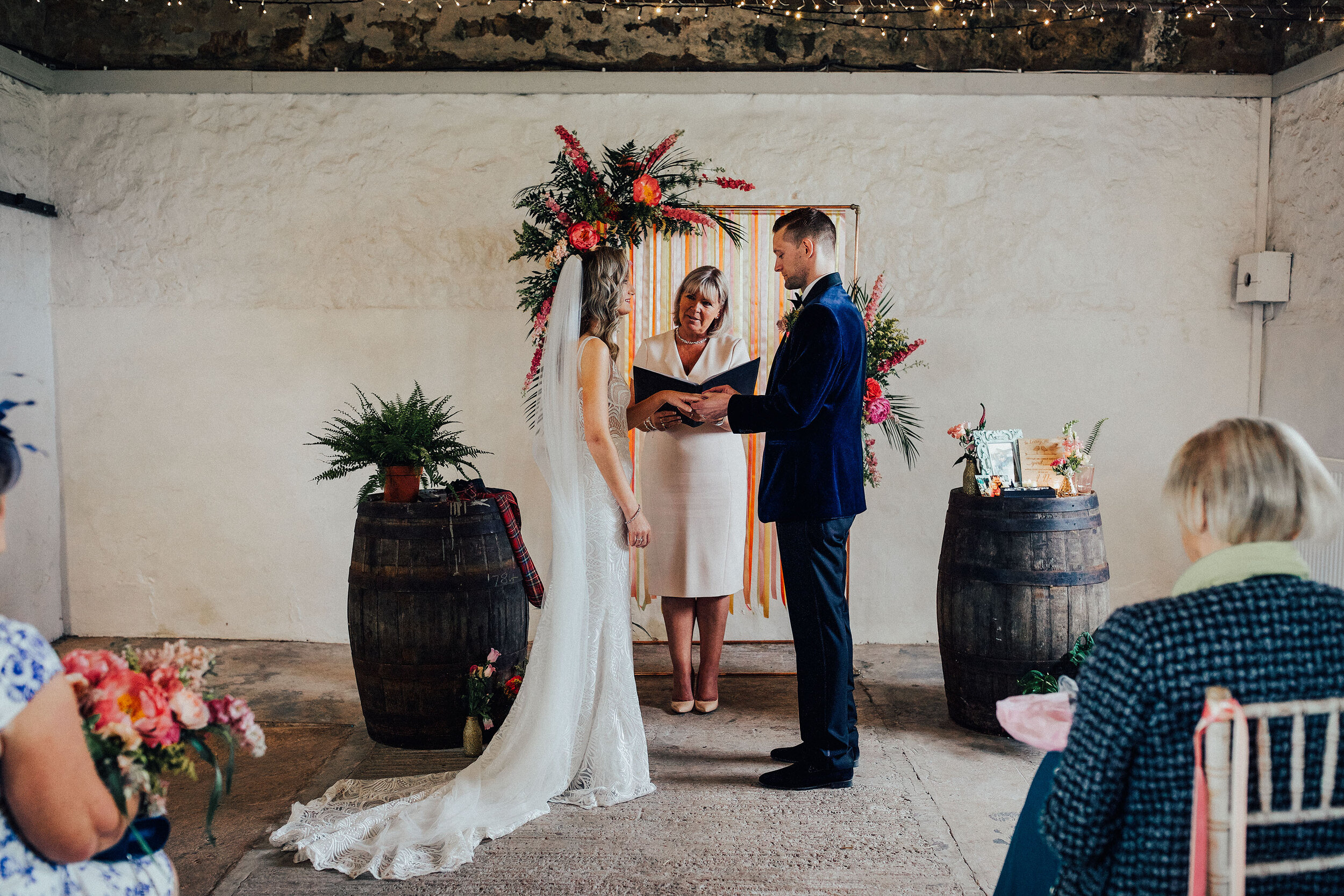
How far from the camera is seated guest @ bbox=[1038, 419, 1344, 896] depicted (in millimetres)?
1195

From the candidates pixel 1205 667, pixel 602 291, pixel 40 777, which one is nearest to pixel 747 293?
pixel 602 291

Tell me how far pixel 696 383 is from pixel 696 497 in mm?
448

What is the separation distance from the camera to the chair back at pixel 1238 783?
117cm

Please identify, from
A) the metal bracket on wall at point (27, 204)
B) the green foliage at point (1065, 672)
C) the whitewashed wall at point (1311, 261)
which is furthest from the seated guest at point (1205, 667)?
the metal bracket on wall at point (27, 204)

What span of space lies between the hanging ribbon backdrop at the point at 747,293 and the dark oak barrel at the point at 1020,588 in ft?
3.90

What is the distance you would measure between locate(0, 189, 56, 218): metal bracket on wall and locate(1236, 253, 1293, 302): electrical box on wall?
19.2ft

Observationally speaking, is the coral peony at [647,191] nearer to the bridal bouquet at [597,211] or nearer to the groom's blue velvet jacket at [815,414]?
the bridal bouquet at [597,211]

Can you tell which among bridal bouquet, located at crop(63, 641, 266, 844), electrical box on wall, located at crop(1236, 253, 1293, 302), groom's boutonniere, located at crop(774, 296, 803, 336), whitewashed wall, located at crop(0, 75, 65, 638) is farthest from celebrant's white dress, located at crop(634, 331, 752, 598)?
whitewashed wall, located at crop(0, 75, 65, 638)

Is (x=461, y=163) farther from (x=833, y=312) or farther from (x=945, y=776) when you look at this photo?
(x=945, y=776)

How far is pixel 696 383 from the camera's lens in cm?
347

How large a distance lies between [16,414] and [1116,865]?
188 inches

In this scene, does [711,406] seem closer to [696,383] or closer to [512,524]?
[696,383]

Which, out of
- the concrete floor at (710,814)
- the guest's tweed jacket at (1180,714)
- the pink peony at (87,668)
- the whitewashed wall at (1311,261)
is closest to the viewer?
the guest's tweed jacket at (1180,714)

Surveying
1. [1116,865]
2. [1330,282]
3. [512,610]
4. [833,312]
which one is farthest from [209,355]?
[1330,282]
